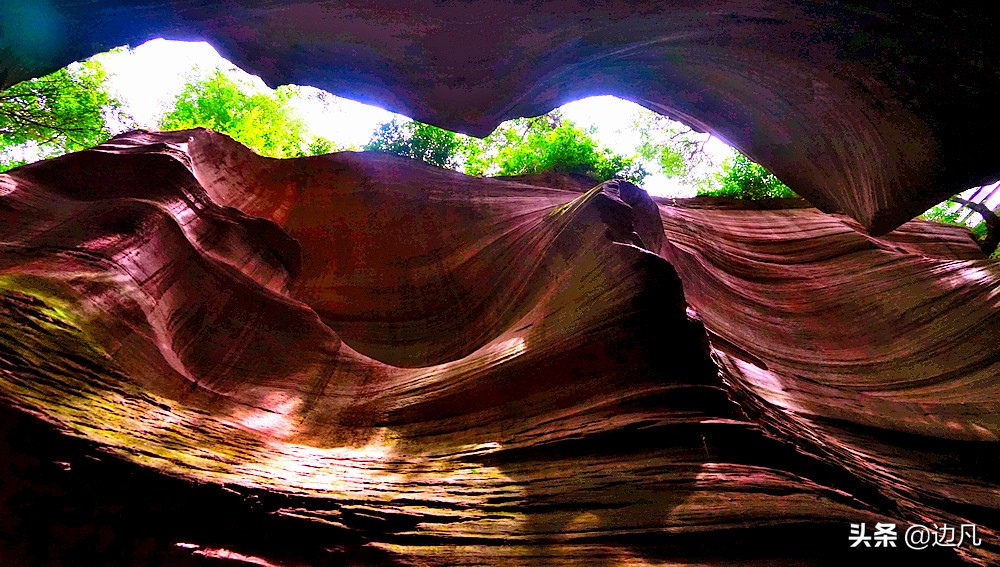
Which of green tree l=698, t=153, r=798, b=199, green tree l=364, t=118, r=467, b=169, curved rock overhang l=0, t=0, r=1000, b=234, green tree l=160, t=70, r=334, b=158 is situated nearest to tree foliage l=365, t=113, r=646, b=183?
green tree l=364, t=118, r=467, b=169

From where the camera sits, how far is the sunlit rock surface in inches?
107

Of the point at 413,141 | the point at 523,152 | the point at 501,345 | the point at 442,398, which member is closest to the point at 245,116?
the point at 413,141

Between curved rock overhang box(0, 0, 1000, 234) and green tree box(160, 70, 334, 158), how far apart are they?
9.10m

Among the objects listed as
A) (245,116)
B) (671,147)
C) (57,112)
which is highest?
(245,116)

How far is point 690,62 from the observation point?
5055mm

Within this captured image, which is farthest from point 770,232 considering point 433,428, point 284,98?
point 284,98

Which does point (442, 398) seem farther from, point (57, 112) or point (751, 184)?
point (57, 112)

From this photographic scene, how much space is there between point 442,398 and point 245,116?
14.2m

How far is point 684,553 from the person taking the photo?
2.85 m

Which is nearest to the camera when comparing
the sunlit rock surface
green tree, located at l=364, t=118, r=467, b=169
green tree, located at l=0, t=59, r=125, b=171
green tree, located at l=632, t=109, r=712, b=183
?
the sunlit rock surface

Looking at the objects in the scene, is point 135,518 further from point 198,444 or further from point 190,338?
point 190,338

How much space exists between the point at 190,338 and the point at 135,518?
2308mm

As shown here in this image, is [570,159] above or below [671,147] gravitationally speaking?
below

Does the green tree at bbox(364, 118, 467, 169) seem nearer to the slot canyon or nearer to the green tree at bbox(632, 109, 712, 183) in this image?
the slot canyon
